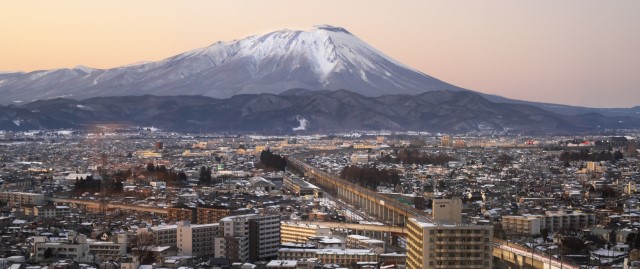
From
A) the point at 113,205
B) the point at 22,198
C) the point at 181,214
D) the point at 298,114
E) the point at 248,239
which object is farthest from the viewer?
the point at 298,114

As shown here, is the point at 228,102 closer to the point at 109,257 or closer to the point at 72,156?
the point at 72,156

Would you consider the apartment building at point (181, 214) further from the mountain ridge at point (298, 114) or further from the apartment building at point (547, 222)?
the mountain ridge at point (298, 114)

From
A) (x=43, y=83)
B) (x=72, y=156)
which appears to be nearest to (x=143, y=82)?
(x=43, y=83)

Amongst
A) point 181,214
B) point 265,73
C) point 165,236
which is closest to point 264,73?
point 265,73

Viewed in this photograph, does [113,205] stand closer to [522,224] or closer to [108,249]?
[108,249]

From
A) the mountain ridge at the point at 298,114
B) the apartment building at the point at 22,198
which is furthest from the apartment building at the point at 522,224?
the mountain ridge at the point at 298,114

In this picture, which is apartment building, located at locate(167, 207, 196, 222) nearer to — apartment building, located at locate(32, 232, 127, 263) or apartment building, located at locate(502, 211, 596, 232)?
apartment building, located at locate(32, 232, 127, 263)

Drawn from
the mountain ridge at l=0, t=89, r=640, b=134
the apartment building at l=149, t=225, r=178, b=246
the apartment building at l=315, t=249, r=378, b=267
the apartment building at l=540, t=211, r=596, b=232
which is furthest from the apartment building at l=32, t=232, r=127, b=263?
the mountain ridge at l=0, t=89, r=640, b=134
